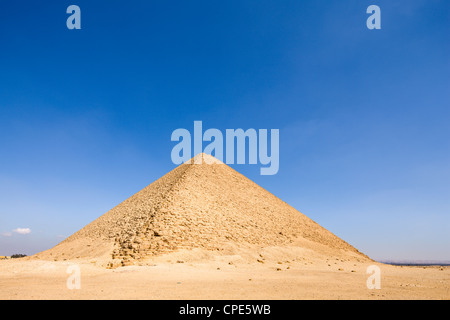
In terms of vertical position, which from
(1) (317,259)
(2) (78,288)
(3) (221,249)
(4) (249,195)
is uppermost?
(4) (249,195)

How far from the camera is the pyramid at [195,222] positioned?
2119 cm

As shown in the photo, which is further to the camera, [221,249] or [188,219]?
[188,219]

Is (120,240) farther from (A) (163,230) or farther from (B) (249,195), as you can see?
(B) (249,195)

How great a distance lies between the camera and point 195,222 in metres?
23.7

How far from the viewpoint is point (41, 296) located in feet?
25.2

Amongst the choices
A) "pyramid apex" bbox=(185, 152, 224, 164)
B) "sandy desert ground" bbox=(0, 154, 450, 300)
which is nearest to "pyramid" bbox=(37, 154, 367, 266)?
"sandy desert ground" bbox=(0, 154, 450, 300)

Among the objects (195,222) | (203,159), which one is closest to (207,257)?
(195,222)

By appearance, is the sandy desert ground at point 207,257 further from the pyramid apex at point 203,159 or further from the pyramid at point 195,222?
the pyramid apex at point 203,159

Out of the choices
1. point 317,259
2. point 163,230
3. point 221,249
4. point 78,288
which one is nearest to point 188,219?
point 163,230

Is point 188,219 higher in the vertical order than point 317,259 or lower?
higher

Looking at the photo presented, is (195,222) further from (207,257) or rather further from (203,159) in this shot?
(203,159)
